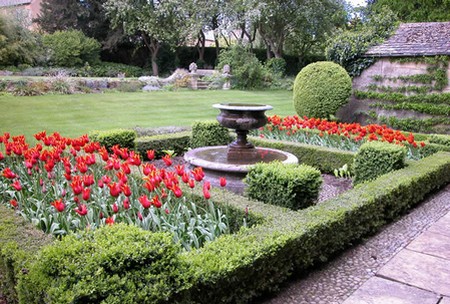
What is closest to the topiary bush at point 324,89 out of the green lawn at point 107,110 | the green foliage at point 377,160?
the green lawn at point 107,110

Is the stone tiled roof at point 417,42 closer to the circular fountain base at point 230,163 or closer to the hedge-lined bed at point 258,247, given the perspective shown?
the circular fountain base at point 230,163

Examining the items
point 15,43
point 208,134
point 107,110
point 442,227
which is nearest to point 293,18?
point 107,110

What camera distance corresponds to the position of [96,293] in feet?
7.11

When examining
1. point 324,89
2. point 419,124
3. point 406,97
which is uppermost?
point 324,89

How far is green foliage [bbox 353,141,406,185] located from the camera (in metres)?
5.99

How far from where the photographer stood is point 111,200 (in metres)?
4.15

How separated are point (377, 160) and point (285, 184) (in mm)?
2334

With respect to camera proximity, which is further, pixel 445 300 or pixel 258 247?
pixel 445 300

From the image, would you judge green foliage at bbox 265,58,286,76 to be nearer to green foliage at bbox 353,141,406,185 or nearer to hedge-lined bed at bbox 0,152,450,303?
green foliage at bbox 353,141,406,185

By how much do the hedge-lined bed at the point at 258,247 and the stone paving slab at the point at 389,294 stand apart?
50 cm

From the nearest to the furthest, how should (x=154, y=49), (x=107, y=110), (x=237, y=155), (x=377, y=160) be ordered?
(x=377, y=160) < (x=237, y=155) < (x=107, y=110) < (x=154, y=49)

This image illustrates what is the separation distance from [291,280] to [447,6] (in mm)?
21666

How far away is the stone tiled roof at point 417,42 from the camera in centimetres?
1145

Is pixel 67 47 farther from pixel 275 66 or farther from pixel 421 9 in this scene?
pixel 421 9
